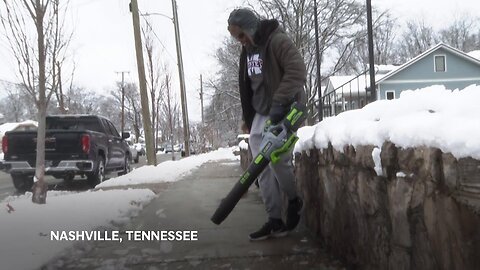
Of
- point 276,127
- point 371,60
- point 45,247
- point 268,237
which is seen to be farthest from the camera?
point 371,60

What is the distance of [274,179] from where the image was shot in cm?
381

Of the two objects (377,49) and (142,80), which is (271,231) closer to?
(142,80)

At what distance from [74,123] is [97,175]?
1.92 meters

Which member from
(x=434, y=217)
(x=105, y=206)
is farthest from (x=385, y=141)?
(x=105, y=206)

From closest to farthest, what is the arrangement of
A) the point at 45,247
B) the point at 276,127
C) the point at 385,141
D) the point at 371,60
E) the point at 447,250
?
1. the point at 447,250
2. the point at 385,141
3. the point at 276,127
4. the point at 45,247
5. the point at 371,60

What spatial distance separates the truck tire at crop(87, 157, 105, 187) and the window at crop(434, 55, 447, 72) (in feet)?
80.3

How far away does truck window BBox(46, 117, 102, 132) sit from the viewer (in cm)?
1055

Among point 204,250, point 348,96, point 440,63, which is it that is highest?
point 440,63

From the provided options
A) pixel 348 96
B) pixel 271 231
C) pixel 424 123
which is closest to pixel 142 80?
pixel 348 96

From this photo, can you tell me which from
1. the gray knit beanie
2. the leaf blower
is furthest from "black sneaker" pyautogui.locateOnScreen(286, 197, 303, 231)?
the gray knit beanie

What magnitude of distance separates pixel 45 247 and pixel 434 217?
2880mm

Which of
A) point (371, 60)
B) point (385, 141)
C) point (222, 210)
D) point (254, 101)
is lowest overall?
point (222, 210)

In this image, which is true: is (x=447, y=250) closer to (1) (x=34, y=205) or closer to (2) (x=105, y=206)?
(2) (x=105, y=206)

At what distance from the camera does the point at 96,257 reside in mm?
3521
